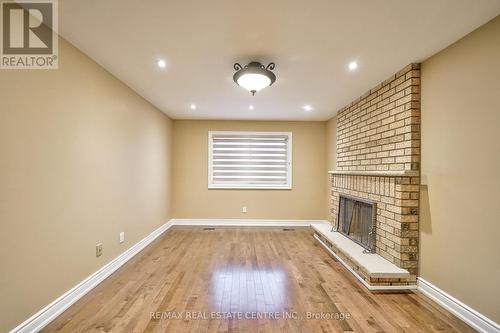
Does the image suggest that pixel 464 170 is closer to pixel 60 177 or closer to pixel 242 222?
pixel 60 177

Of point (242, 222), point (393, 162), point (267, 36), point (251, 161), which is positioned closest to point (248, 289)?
point (393, 162)

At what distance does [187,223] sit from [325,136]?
12.2ft

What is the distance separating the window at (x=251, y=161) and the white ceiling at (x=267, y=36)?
224 cm

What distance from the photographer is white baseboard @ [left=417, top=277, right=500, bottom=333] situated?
1848mm

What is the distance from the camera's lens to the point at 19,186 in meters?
1.73

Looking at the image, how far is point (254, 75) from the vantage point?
2.49m

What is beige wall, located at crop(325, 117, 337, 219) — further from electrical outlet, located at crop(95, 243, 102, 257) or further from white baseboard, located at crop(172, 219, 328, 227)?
electrical outlet, located at crop(95, 243, 102, 257)

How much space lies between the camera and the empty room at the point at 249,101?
5.81 ft

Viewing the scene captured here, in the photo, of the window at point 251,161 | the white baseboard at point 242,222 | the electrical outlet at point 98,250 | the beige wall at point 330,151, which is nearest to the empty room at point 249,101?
the electrical outlet at point 98,250

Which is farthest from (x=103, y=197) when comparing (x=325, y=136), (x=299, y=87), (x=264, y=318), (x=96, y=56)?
(x=325, y=136)

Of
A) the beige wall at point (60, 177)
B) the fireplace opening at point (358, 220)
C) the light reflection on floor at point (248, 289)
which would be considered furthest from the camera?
the fireplace opening at point (358, 220)

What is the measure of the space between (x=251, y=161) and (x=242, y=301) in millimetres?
3515

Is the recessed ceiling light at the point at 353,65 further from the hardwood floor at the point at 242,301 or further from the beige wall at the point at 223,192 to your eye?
the beige wall at the point at 223,192

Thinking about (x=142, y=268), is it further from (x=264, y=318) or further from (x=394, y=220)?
(x=394, y=220)
